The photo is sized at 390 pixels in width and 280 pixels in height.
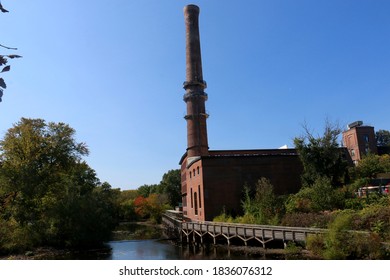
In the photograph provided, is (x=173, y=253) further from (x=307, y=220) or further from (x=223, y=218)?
(x=307, y=220)

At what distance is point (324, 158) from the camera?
26.9 meters

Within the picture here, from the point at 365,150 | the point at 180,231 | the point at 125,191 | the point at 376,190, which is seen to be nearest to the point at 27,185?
the point at 180,231

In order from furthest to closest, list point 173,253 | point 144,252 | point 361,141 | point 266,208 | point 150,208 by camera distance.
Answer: point 150,208
point 361,141
point 144,252
point 173,253
point 266,208

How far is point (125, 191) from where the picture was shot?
81.8 meters

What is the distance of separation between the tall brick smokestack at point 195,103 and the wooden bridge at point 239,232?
10555 mm

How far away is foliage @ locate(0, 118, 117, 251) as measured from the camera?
84.2 ft

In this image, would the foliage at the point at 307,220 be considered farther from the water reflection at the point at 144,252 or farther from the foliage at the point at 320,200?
the water reflection at the point at 144,252

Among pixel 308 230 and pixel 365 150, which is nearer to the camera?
pixel 308 230

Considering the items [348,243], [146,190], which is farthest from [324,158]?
[146,190]

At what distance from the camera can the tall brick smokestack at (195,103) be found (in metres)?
40.5

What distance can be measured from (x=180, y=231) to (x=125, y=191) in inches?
2087

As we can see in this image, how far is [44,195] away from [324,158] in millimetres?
24087

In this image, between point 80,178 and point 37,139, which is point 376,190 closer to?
point 37,139

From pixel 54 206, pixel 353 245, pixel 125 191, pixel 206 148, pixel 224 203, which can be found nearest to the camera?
pixel 353 245
